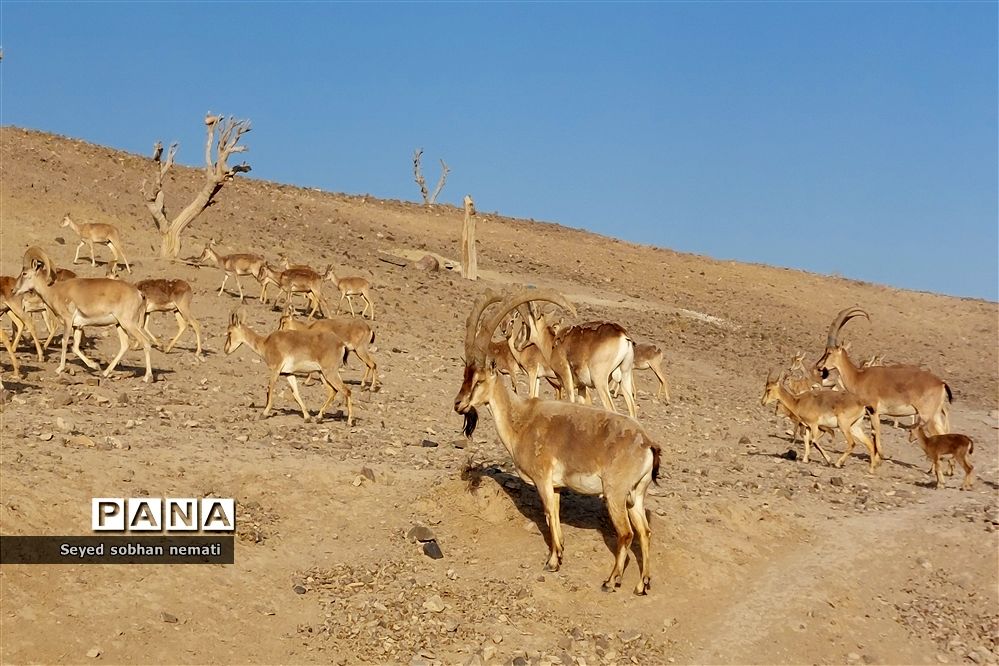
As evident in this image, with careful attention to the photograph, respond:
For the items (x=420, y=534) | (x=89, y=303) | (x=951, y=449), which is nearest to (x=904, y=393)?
(x=951, y=449)

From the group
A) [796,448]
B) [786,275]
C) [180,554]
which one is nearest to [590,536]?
[180,554]

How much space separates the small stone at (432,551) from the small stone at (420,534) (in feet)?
0.34

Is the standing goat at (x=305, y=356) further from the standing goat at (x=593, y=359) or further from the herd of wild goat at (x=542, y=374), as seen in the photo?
the standing goat at (x=593, y=359)

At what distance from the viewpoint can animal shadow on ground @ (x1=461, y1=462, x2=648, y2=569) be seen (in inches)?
457

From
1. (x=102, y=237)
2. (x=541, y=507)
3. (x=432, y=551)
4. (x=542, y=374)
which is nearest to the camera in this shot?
(x=432, y=551)

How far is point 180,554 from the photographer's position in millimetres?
10305

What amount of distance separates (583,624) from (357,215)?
1504 inches

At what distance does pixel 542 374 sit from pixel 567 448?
9.43 metres

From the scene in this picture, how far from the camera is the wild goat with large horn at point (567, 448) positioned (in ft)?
34.6

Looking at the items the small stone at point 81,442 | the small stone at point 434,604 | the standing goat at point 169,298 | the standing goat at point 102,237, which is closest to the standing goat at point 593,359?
the small stone at point 434,604

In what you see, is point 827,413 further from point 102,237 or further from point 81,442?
point 102,237

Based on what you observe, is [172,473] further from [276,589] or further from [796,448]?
[796,448]

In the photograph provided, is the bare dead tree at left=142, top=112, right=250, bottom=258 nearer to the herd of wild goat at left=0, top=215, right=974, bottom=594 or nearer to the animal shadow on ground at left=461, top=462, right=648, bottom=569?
the herd of wild goat at left=0, top=215, right=974, bottom=594

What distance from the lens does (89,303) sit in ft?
59.4
